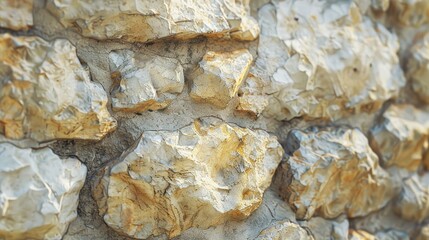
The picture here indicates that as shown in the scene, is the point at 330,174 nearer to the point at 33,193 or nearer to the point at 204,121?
the point at 204,121

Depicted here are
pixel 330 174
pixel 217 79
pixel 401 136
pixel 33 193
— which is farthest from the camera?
pixel 401 136

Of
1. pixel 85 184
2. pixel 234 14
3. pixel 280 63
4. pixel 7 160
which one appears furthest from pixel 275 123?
pixel 7 160

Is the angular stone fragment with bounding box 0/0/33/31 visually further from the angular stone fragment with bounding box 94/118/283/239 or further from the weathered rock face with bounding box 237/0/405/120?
the weathered rock face with bounding box 237/0/405/120

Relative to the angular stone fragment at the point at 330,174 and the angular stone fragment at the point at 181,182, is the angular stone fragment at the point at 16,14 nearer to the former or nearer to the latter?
the angular stone fragment at the point at 181,182

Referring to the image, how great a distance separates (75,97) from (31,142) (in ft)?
0.28

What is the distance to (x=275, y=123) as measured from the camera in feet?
3.16

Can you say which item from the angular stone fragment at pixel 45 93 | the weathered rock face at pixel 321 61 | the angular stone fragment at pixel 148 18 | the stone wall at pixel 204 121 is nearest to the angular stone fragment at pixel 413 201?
the stone wall at pixel 204 121

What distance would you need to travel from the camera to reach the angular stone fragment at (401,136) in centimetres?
110

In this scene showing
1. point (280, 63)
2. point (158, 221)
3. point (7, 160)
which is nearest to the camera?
point (7, 160)

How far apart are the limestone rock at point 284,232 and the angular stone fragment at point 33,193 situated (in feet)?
1.10

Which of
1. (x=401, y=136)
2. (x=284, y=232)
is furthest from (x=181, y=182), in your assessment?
(x=401, y=136)

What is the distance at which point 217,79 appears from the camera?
843 mm

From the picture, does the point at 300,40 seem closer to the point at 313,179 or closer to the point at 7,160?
the point at 313,179

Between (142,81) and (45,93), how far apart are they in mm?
143
